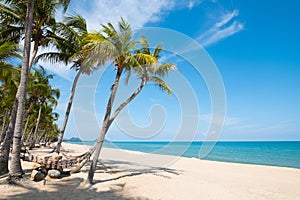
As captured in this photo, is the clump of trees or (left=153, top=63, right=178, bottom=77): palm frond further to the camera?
(left=153, top=63, right=178, bottom=77): palm frond

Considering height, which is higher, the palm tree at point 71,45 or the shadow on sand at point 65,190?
the palm tree at point 71,45

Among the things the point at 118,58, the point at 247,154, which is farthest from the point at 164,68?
Answer: the point at 247,154

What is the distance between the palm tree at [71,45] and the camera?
8371 millimetres

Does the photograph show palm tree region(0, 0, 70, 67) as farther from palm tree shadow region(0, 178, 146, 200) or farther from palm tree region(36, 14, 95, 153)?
palm tree shadow region(0, 178, 146, 200)

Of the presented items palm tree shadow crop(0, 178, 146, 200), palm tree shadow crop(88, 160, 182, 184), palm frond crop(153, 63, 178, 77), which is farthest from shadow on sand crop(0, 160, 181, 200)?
palm frond crop(153, 63, 178, 77)

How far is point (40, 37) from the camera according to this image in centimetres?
764

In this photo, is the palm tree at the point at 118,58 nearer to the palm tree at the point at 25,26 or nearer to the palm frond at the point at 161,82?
the palm frond at the point at 161,82

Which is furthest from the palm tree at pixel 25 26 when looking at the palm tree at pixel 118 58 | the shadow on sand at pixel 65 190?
the palm tree at pixel 118 58

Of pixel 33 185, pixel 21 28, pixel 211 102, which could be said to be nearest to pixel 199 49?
pixel 211 102

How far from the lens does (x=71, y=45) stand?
9258 mm

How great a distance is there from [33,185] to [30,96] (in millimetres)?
13094

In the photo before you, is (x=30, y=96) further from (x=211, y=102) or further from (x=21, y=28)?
(x=211, y=102)

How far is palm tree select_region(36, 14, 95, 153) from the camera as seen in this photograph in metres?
8.37

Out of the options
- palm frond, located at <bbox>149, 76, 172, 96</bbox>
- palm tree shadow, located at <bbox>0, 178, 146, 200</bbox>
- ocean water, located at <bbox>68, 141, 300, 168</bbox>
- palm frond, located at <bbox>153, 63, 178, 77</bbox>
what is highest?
palm frond, located at <bbox>153, 63, 178, 77</bbox>
